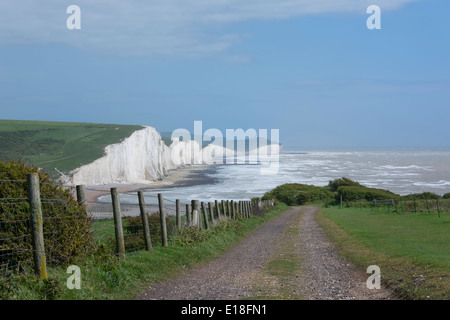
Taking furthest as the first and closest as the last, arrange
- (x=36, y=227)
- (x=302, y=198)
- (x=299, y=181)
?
1. (x=299, y=181)
2. (x=302, y=198)
3. (x=36, y=227)

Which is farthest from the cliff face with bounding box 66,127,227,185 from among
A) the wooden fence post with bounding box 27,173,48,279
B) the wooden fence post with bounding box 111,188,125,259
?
the wooden fence post with bounding box 27,173,48,279

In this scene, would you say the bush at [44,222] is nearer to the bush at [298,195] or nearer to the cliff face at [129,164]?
the bush at [298,195]

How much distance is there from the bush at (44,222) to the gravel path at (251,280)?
1.75 meters

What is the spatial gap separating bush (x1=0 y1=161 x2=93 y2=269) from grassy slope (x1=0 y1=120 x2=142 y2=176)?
8099 centimetres

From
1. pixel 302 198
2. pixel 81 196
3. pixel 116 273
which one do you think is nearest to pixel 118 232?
pixel 81 196

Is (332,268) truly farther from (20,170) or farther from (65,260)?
(20,170)

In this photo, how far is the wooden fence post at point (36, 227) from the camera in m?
7.52

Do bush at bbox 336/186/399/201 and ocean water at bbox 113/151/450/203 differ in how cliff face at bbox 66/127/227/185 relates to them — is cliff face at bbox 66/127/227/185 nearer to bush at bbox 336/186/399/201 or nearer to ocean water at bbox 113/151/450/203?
ocean water at bbox 113/151/450/203

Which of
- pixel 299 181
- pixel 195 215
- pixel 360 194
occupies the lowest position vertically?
pixel 299 181

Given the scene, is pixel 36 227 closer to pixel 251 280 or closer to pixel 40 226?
pixel 40 226

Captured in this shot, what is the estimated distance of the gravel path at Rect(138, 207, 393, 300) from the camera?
8.31 meters

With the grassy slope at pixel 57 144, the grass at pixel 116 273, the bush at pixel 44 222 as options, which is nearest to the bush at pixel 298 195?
→ the grassy slope at pixel 57 144

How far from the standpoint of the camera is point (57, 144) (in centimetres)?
11281

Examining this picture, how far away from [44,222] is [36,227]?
54 cm
